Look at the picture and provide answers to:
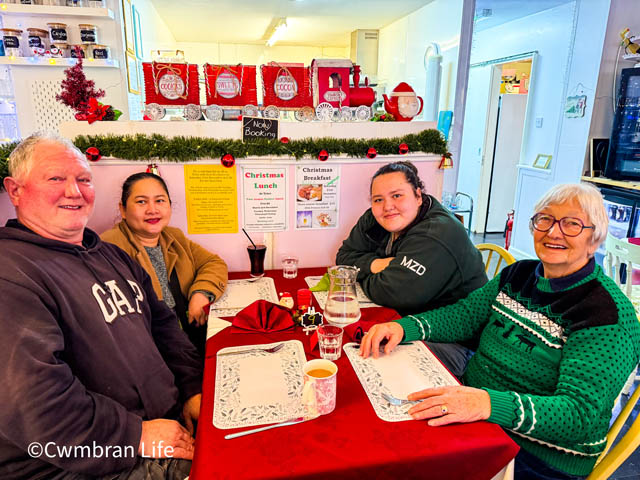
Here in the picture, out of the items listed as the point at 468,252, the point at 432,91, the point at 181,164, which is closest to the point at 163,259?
the point at 181,164

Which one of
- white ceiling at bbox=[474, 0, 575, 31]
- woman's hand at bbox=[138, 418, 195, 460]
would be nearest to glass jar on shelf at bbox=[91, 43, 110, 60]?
woman's hand at bbox=[138, 418, 195, 460]

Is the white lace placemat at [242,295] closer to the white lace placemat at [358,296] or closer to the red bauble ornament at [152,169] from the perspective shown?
the white lace placemat at [358,296]

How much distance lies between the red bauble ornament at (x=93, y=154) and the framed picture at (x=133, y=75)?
2.25 meters

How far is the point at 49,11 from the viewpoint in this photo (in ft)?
10.7

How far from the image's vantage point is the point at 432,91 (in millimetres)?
4629

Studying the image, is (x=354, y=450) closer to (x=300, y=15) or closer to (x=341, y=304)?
(x=341, y=304)

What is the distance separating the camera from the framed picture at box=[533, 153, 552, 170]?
4734 millimetres

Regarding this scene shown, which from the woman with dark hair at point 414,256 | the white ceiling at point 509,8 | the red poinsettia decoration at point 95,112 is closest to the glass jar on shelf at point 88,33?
the red poinsettia decoration at point 95,112

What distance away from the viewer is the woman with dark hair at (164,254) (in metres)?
1.62

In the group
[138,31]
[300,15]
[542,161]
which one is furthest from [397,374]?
[300,15]

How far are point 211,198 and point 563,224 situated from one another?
4.78ft

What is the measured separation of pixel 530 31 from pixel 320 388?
5.67 m

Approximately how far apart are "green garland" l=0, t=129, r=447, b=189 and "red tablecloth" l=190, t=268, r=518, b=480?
1217 millimetres

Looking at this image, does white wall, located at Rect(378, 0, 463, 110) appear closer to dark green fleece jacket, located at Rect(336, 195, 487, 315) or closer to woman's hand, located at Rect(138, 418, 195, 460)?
dark green fleece jacket, located at Rect(336, 195, 487, 315)
